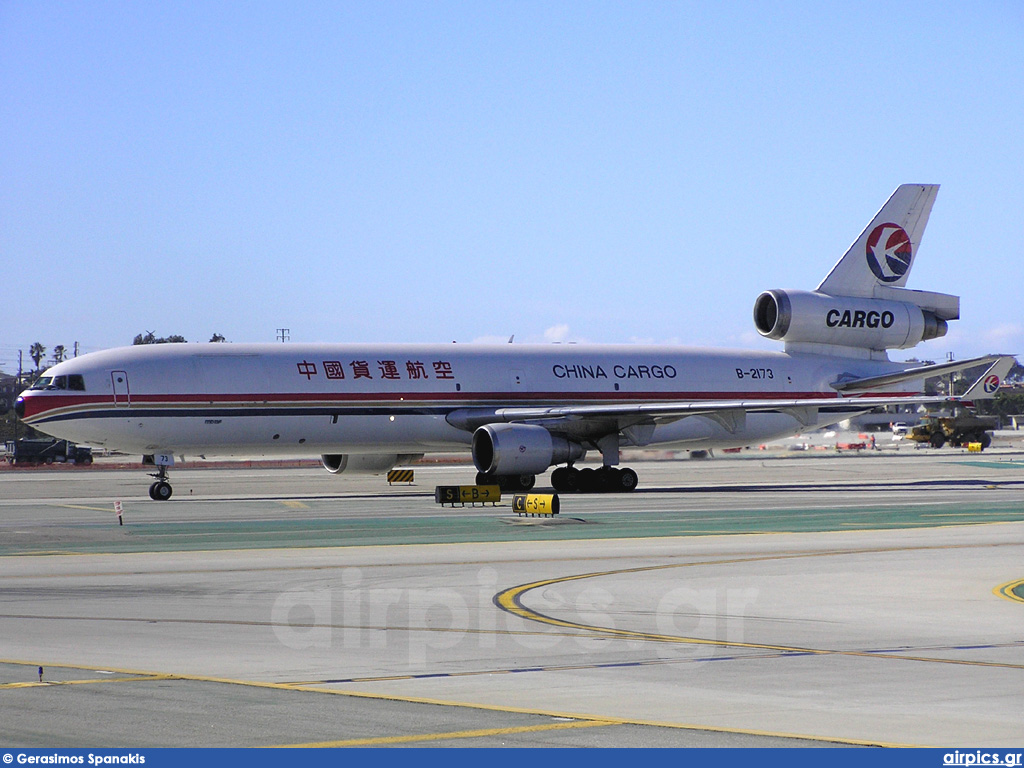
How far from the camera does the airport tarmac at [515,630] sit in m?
8.83

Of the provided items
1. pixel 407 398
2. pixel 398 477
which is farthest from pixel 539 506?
pixel 398 477

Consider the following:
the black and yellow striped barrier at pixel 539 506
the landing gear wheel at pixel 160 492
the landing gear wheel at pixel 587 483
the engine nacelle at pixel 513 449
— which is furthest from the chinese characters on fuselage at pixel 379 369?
the black and yellow striped barrier at pixel 539 506

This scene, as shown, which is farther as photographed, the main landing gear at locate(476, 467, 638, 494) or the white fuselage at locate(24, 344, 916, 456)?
the main landing gear at locate(476, 467, 638, 494)

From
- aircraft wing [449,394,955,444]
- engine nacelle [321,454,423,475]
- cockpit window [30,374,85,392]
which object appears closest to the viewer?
cockpit window [30,374,85,392]

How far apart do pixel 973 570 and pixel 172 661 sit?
480 inches

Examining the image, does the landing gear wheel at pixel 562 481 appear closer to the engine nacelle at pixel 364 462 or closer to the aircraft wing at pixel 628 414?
the aircraft wing at pixel 628 414

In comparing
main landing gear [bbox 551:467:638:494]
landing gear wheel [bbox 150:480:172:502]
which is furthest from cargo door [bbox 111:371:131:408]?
main landing gear [bbox 551:467:638:494]

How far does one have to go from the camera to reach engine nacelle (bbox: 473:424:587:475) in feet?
130

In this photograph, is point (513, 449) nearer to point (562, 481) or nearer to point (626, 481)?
point (562, 481)

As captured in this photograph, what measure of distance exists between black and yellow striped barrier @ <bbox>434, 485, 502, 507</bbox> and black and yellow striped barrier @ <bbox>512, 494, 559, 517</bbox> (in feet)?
14.0

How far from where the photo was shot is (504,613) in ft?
48.2

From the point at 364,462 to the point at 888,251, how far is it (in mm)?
21534

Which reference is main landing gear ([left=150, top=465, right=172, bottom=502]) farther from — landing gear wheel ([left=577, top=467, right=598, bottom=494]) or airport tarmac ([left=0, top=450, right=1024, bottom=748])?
landing gear wheel ([left=577, top=467, right=598, bottom=494])
